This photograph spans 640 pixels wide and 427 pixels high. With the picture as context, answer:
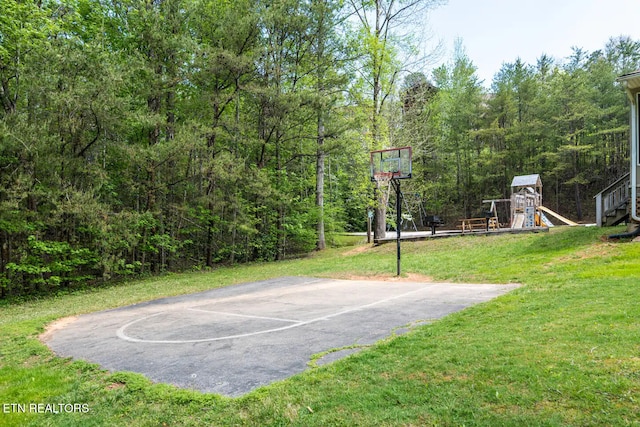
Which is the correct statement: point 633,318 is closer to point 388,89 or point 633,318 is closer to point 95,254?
point 95,254

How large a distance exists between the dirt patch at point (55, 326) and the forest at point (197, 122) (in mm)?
4387

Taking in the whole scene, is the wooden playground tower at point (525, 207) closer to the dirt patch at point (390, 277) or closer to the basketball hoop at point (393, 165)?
the basketball hoop at point (393, 165)

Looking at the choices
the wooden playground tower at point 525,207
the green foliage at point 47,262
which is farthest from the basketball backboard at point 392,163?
the green foliage at point 47,262

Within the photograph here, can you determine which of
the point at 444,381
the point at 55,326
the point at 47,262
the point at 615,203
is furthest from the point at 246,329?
the point at 615,203

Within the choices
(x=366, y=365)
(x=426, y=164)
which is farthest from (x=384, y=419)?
(x=426, y=164)

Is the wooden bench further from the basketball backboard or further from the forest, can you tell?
the basketball backboard

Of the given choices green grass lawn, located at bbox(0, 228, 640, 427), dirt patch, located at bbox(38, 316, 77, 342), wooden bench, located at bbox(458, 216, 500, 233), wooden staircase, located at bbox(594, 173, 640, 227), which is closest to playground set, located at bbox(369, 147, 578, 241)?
wooden bench, located at bbox(458, 216, 500, 233)

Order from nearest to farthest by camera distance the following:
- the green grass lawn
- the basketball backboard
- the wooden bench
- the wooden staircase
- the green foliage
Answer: the green grass lawn < the green foliage < the basketball backboard < the wooden staircase < the wooden bench

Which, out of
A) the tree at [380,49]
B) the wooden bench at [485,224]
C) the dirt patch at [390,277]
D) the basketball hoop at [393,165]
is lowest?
the dirt patch at [390,277]

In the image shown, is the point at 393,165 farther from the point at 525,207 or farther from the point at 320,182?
the point at 525,207

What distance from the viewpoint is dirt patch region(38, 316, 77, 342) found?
620 centimetres

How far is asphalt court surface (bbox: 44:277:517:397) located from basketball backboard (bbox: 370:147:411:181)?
11.5 feet

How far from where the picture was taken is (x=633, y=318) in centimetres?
386

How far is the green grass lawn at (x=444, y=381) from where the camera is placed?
8.18ft
